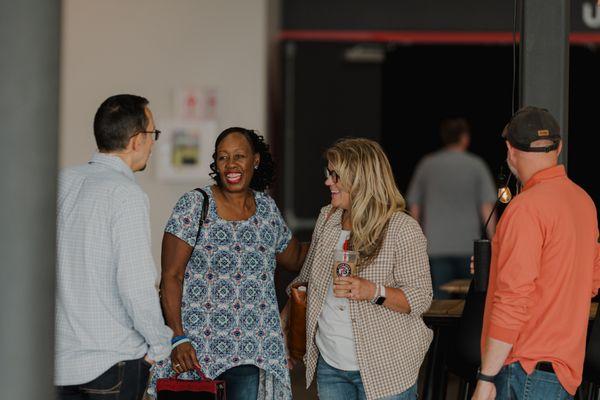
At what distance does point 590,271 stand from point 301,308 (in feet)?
3.46

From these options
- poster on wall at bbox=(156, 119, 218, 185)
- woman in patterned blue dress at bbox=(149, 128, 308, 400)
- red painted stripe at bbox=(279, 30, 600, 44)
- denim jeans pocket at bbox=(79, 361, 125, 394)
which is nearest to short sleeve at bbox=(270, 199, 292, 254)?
woman in patterned blue dress at bbox=(149, 128, 308, 400)

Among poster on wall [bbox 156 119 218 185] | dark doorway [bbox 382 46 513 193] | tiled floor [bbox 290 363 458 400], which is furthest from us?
dark doorway [bbox 382 46 513 193]

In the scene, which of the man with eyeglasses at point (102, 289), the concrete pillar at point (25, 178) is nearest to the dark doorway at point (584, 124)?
the man with eyeglasses at point (102, 289)

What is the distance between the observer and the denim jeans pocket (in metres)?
2.86

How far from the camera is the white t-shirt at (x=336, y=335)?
330 cm

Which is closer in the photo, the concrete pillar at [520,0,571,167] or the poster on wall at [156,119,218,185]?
the concrete pillar at [520,0,571,167]

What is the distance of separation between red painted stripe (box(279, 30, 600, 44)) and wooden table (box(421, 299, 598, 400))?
412cm

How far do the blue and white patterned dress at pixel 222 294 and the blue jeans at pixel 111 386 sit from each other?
0.50 meters

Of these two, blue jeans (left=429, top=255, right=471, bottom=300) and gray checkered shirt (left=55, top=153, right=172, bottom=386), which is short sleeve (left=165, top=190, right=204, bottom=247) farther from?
blue jeans (left=429, top=255, right=471, bottom=300)

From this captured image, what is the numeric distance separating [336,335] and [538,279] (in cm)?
78

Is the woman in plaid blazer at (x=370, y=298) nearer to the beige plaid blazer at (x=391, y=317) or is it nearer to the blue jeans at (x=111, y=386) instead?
the beige plaid blazer at (x=391, y=317)

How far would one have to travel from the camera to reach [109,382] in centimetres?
287

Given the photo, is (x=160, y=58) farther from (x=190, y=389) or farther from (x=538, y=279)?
(x=538, y=279)

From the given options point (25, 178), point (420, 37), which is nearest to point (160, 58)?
point (420, 37)
